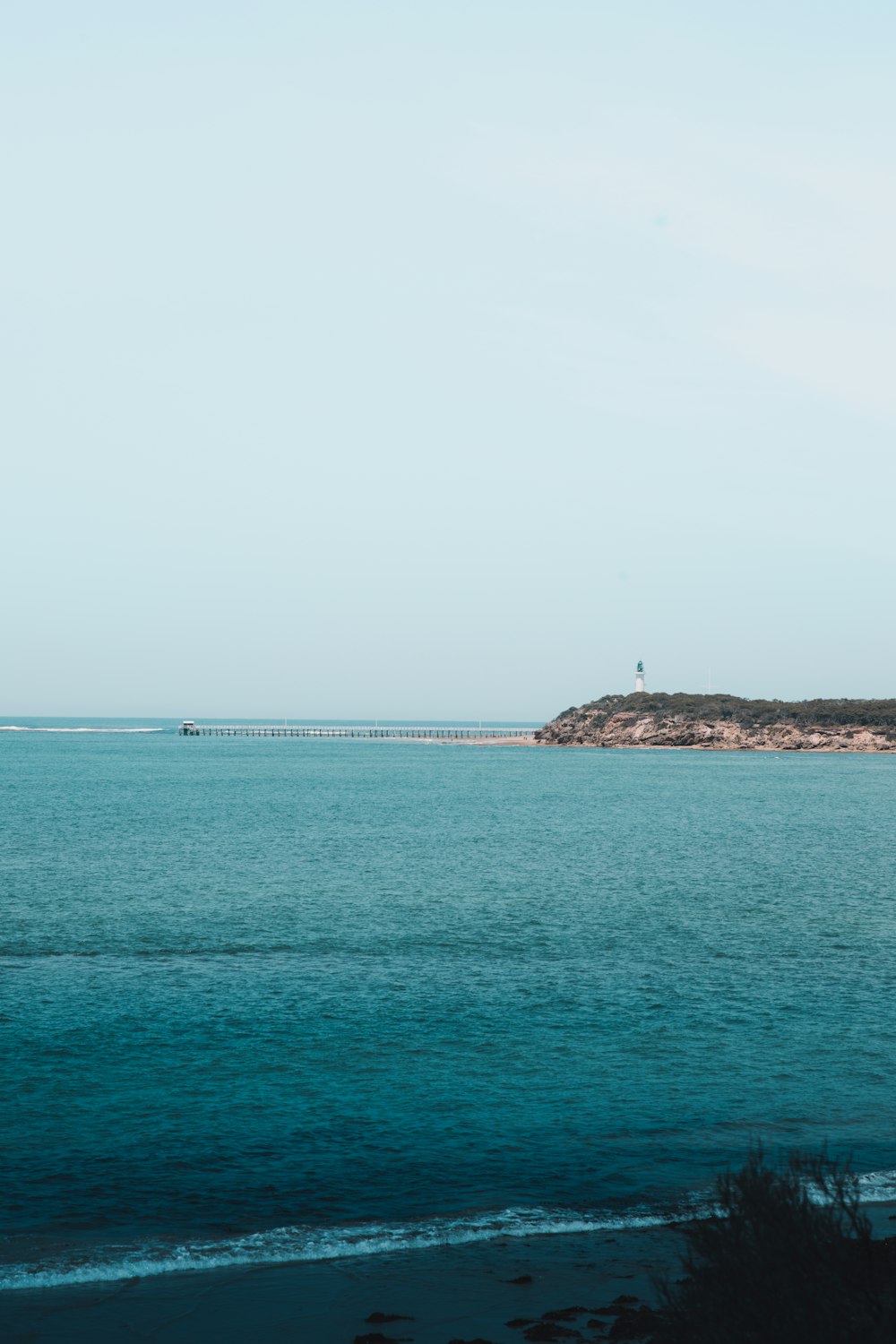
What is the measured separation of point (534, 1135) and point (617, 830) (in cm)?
5202

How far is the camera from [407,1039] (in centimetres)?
2391

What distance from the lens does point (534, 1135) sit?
18672 millimetres

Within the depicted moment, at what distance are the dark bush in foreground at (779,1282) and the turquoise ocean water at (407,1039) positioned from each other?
654 cm

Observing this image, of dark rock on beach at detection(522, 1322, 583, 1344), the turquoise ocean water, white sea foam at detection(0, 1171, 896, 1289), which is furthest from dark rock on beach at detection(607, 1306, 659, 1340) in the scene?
the turquoise ocean water

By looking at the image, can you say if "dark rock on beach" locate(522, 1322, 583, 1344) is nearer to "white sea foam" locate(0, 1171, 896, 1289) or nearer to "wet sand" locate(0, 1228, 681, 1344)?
"wet sand" locate(0, 1228, 681, 1344)

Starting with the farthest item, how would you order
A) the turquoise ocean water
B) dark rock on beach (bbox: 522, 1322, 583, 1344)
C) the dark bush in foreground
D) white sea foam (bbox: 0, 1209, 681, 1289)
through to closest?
1. the turquoise ocean water
2. white sea foam (bbox: 0, 1209, 681, 1289)
3. dark rock on beach (bbox: 522, 1322, 583, 1344)
4. the dark bush in foreground

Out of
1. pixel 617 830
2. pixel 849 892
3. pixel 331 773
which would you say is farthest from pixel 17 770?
pixel 849 892

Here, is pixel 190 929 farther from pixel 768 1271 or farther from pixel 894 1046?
pixel 768 1271

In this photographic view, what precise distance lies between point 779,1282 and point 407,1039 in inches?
636

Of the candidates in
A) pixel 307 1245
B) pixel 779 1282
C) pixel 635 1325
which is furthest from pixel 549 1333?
pixel 779 1282

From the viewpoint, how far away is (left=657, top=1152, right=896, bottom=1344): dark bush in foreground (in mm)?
8211

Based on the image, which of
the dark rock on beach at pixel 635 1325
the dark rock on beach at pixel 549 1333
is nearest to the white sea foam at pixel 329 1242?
the dark rock on beach at pixel 549 1333

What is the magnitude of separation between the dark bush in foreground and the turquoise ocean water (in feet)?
21.5

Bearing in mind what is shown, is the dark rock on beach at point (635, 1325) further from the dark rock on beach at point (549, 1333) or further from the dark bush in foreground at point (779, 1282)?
the dark bush in foreground at point (779, 1282)
